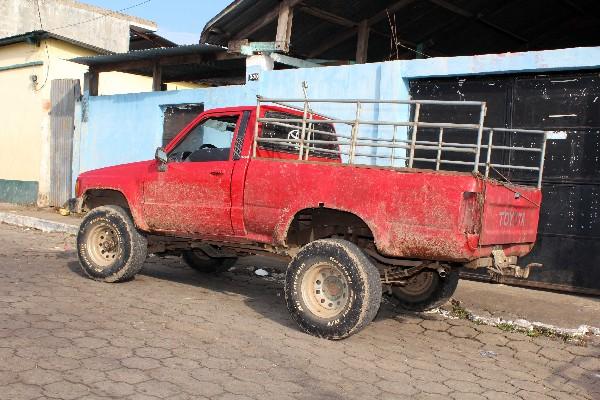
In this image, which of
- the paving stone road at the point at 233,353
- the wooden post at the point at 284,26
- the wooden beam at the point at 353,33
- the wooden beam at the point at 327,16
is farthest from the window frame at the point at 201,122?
the wooden beam at the point at 353,33

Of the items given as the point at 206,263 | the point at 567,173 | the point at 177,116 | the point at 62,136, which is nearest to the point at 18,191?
the point at 62,136

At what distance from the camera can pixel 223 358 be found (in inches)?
160

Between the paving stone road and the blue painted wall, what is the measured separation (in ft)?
11.7

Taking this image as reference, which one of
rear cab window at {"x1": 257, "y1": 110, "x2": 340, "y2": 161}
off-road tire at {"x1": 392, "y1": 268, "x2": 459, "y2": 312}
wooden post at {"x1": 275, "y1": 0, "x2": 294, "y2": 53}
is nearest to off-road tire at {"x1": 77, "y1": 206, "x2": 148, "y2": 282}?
Answer: rear cab window at {"x1": 257, "y1": 110, "x2": 340, "y2": 161}

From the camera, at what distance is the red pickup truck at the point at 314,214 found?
4367mm

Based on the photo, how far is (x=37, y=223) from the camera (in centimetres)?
1147

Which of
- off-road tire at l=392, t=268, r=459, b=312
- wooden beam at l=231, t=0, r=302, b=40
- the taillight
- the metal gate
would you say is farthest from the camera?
the metal gate

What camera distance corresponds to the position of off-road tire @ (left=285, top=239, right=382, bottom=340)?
4.53m

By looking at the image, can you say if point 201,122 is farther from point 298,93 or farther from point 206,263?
point 298,93

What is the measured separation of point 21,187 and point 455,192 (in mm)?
13819

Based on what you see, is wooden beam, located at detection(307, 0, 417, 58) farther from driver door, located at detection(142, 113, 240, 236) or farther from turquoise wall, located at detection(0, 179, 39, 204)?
turquoise wall, located at detection(0, 179, 39, 204)

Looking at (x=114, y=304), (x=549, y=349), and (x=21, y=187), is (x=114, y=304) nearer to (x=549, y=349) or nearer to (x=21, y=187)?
(x=549, y=349)

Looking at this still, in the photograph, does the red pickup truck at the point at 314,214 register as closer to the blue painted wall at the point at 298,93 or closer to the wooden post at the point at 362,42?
the blue painted wall at the point at 298,93

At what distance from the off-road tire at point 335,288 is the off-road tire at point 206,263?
264 centimetres
